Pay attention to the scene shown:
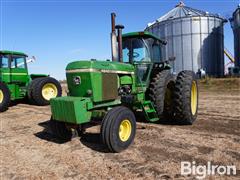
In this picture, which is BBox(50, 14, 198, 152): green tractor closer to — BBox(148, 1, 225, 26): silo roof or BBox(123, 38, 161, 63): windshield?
BBox(123, 38, 161, 63): windshield

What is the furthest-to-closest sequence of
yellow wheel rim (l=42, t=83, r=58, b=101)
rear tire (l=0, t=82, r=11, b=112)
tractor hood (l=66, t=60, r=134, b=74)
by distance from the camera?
yellow wheel rim (l=42, t=83, r=58, b=101)
rear tire (l=0, t=82, r=11, b=112)
tractor hood (l=66, t=60, r=134, b=74)

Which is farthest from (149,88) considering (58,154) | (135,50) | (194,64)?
(194,64)

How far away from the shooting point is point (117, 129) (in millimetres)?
4863

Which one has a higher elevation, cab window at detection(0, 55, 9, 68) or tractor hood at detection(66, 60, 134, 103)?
cab window at detection(0, 55, 9, 68)

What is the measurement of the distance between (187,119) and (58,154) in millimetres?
3445

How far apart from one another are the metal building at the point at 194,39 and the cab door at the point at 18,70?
53.8 feet

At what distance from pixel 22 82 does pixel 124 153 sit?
8909 millimetres

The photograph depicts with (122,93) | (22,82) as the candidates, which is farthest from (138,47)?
(22,82)

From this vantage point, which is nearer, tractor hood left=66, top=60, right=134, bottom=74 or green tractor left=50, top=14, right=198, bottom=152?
green tractor left=50, top=14, right=198, bottom=152

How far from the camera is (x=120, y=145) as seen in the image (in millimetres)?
4918

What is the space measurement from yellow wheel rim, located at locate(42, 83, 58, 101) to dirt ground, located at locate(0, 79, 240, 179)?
526 cm

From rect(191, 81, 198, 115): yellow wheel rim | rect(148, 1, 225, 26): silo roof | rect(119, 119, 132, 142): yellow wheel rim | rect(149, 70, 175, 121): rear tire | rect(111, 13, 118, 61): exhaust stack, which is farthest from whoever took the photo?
rect(148, 1, 225, 26): silo roof

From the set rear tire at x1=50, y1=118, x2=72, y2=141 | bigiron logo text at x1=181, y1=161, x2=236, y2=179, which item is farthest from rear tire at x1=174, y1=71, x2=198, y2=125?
rear tire at x1=50, y1=118, x2=72, y2=141

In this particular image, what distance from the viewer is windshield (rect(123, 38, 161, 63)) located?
22.1 ft
